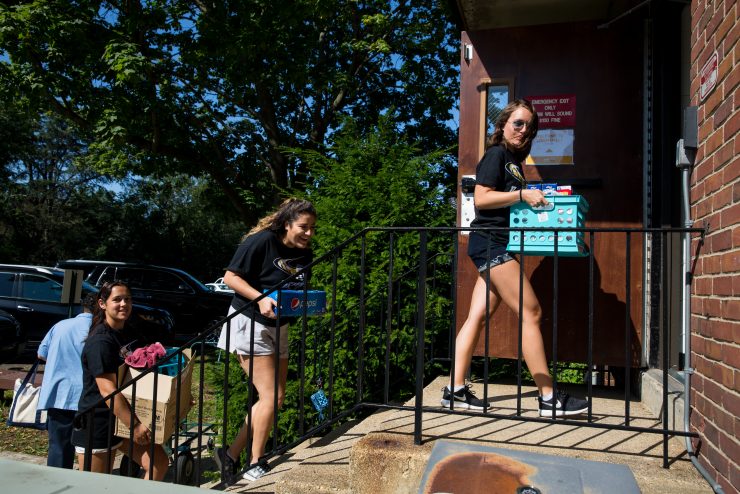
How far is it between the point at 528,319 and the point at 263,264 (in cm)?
153

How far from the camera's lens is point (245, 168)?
1355 cm

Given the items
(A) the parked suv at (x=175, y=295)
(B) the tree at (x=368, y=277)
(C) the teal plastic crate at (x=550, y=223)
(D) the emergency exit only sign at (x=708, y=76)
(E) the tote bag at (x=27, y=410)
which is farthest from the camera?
(A) the parked suv at (x=175, y=295)

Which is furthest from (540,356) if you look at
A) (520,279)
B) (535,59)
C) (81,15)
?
(81,15)

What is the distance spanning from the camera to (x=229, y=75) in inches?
442

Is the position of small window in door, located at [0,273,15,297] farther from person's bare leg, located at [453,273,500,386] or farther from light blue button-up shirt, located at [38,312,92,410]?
person's bare leg, located at [453,273,500,386]

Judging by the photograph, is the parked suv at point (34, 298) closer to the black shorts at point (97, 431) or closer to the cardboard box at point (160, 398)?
the black shorts at point (97, 431)

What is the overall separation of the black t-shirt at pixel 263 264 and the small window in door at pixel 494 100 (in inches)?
69.2

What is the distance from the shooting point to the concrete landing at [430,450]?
258 centimetres

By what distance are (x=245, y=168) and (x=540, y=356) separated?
1139 cm

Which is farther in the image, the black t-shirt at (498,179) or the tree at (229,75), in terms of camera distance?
the tree at (229,75)

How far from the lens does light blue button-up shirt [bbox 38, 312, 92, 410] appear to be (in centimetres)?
392

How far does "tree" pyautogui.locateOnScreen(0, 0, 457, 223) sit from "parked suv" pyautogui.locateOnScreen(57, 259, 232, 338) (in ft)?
6.84

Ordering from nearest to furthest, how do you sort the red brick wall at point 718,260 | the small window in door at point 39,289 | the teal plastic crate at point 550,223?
the red brick wall at point 718,260, the teal plastic crate at point 550,223, the small window in door at point 39,289

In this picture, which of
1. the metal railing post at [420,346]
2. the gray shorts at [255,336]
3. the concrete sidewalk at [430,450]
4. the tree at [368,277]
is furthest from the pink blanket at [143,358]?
the metal railing post at [420,346]
